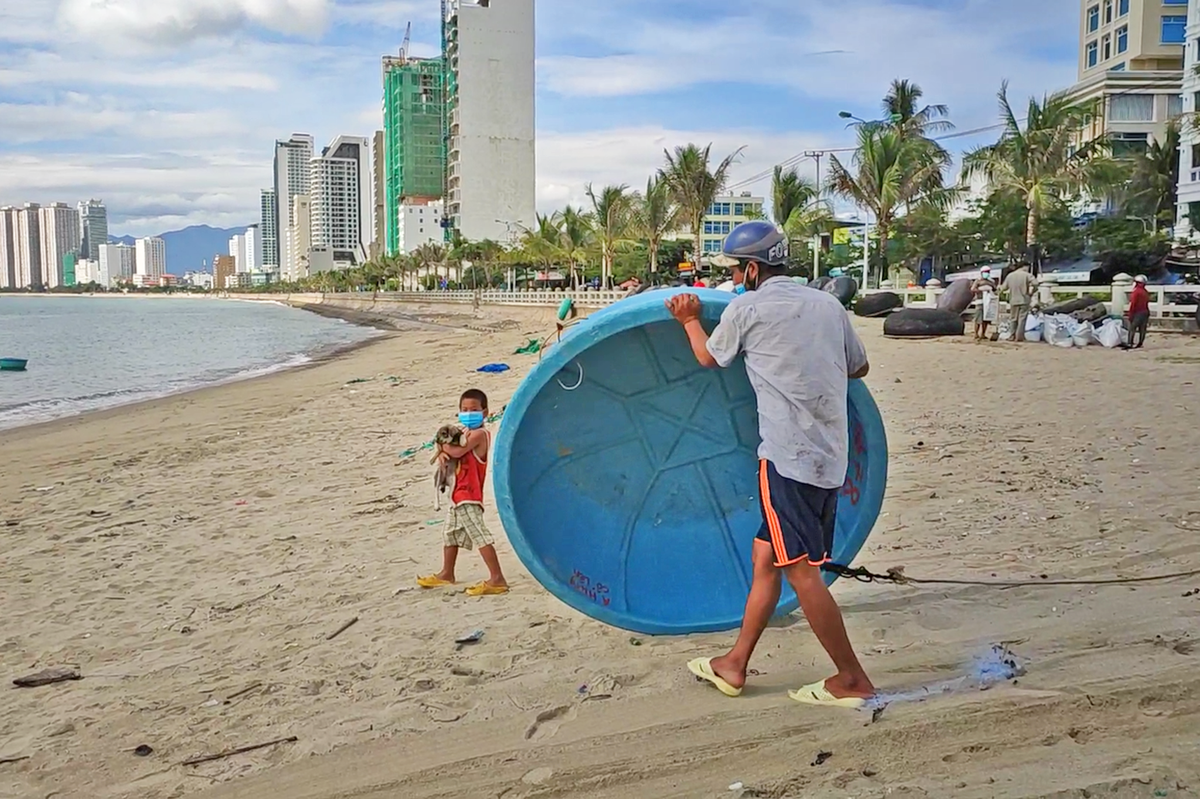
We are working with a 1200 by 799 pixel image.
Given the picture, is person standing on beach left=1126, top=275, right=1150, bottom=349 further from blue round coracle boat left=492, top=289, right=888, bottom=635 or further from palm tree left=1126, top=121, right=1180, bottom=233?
palm tree left=1126, top=121, right=1180, bottom=233

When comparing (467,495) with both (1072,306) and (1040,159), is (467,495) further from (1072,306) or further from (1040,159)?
(1040,159)

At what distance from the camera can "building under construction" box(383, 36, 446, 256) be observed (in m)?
141

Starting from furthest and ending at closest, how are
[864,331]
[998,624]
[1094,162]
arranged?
1. [1094,162]
2. [864,331]
3. [998,624]

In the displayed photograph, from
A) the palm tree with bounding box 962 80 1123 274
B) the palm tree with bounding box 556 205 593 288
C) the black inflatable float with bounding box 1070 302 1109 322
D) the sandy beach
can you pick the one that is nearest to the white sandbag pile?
the black inflatable float with bounding box 1070 302 1109 322

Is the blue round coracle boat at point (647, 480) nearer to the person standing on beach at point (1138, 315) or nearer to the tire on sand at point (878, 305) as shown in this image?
the person standing on beach at point (1138, 315)

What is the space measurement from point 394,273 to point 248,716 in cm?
12579

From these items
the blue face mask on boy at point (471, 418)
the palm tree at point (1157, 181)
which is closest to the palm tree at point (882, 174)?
the palm tree at point (1157, 181)

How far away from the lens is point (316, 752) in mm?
3211

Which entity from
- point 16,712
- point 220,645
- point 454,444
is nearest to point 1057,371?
point 454,444

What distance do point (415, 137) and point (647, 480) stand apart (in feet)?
479

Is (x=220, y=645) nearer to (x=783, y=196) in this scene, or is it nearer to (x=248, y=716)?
(x=248, y=716)

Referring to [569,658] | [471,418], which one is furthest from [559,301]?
[569,658]

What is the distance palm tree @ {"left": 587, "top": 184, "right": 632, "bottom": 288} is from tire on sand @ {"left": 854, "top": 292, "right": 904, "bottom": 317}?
110 feet

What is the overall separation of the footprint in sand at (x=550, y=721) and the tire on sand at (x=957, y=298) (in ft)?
66.3
